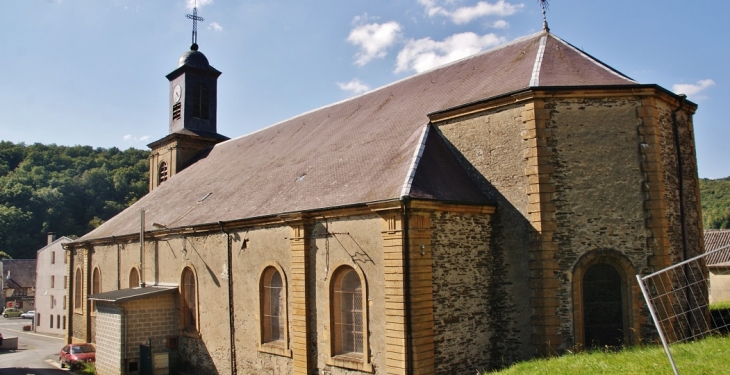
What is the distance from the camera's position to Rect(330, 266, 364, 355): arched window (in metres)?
13.0

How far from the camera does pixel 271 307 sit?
1552 centimetres

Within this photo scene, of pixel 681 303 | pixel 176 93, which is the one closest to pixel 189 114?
pixel 176 93

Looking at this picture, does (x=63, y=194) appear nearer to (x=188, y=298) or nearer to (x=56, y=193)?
(x=56, y=193)

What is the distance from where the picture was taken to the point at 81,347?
2208 cm

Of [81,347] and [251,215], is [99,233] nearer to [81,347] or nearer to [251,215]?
[81,347]

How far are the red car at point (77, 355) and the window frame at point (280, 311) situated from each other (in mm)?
10039

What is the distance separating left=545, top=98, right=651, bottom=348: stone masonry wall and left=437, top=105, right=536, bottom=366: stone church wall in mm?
722

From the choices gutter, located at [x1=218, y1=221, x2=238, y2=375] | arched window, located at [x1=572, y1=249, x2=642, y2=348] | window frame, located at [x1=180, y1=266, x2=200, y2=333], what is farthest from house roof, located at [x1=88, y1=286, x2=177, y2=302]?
arched window, located at [x1=572, y1=249, x2=642, y2=348]

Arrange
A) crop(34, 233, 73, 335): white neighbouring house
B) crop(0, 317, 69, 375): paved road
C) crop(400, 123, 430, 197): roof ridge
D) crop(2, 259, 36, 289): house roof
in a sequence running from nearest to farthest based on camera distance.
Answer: crop(400, 123, 430, 197): roof ridge, crop(0, 317, 69, 375): paved road, crop(34, 233, 73, 335): white neighbouring house, crop(2, 259, 36, 289): house roof

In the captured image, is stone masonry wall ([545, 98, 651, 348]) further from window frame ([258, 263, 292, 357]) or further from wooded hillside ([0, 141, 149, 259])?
wooded hillside ([0, 141, 149, 259])

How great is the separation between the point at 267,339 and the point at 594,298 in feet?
28.3

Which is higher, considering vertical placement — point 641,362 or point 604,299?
point 604,299

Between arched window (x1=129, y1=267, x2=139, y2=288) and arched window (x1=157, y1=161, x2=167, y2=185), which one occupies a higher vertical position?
arched window (x1=157, y1=161, x2=167, y2=185)

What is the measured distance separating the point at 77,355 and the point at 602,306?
19.2 m
